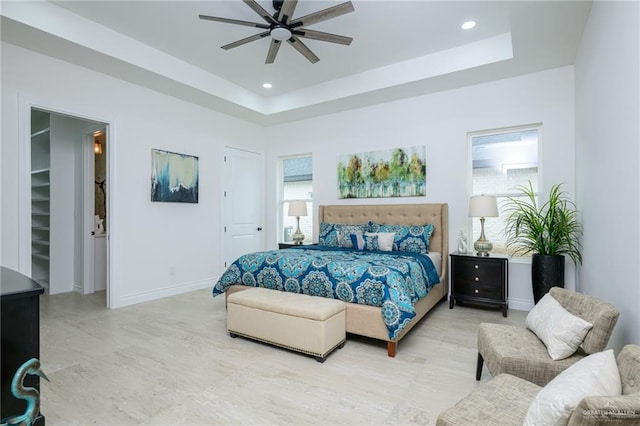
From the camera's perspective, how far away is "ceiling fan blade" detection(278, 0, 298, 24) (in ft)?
8.49

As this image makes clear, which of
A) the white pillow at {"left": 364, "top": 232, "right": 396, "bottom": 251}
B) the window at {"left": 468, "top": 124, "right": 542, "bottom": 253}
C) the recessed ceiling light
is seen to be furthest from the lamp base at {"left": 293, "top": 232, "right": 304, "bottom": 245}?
the recessed ceiling light

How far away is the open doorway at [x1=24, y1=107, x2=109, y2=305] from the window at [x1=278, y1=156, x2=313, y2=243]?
2858 mm

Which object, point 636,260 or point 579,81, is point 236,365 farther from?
point 579,81

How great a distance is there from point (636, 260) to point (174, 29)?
14.1 ft

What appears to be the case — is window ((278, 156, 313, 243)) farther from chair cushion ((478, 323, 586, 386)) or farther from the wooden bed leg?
chair cushion ((478, 323, 586, 386))

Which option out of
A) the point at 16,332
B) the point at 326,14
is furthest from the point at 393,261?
the point at 16,332

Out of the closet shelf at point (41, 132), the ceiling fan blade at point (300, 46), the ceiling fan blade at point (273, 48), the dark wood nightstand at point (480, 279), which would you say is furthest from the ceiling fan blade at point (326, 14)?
the closet shelf at point (41, 132)

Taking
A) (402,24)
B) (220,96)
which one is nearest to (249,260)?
(220,96)

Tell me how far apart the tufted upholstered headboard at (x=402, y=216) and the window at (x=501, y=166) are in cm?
39

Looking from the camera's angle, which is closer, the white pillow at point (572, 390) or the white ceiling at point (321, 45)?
the white pillow at point (572, 390)

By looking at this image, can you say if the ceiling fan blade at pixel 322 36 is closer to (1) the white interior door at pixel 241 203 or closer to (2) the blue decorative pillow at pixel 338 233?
Answer: (2) the blue decorative pillow at pixel 338 233

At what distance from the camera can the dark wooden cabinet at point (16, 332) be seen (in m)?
1.47

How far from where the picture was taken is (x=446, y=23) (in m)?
3.36

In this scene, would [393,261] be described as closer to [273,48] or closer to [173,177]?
[273,48]
